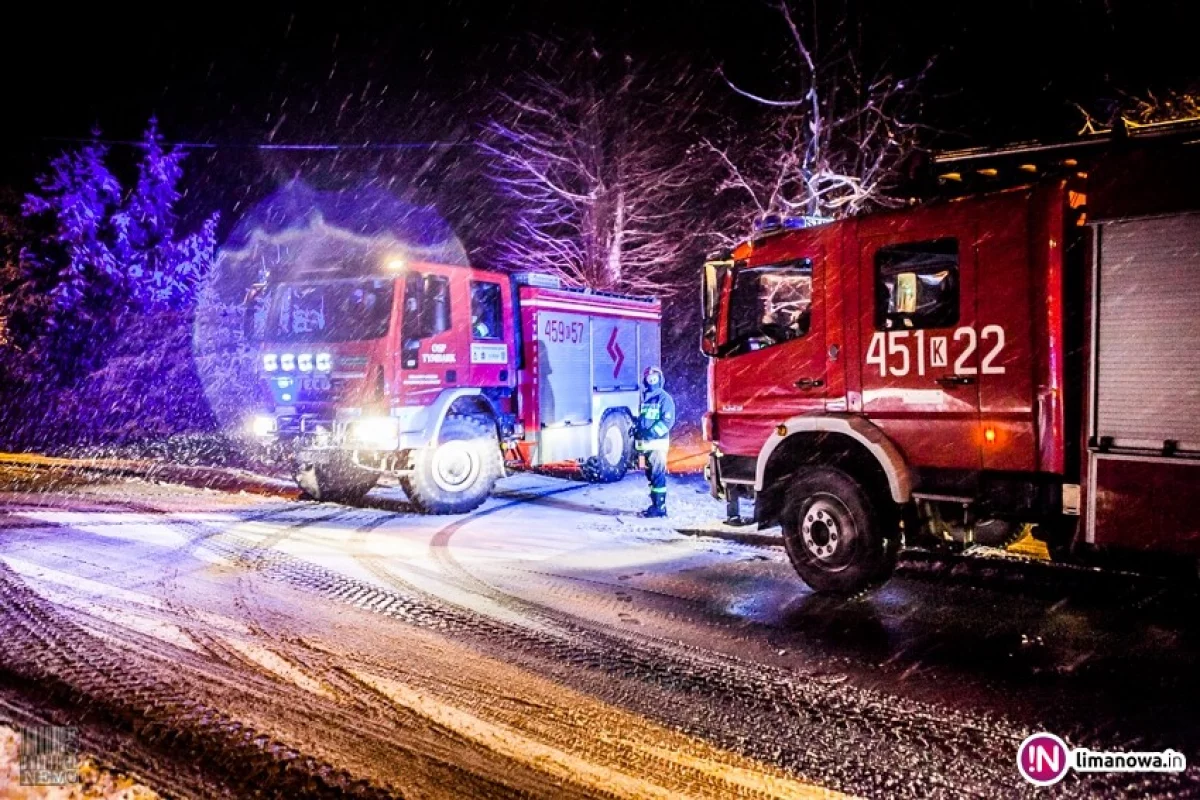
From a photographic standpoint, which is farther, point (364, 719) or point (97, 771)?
point (364, 719)

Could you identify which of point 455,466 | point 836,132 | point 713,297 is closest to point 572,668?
point 713,297

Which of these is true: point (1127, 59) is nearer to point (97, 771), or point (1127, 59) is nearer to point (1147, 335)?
point (1147, 335)

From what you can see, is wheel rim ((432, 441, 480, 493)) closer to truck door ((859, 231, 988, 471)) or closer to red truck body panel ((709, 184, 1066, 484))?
red truck body panel ((709, 184, 1066, 484))

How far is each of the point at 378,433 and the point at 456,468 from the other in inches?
48.2

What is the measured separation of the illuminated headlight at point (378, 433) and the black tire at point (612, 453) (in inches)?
153

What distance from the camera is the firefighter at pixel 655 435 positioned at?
32.2ft

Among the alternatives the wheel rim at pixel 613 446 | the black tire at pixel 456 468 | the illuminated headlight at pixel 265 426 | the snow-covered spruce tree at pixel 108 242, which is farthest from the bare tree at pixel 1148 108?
the snow-covered spruce tree at pixel 108 242

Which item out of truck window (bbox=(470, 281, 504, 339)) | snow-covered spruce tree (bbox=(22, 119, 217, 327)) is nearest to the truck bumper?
truck window (bbox=(470, 281, 504, 339))

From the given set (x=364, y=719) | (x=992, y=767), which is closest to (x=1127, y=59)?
(x=992, y=767)

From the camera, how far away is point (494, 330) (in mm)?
10875

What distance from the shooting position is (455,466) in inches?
409

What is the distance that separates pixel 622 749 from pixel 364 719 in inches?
49.6
